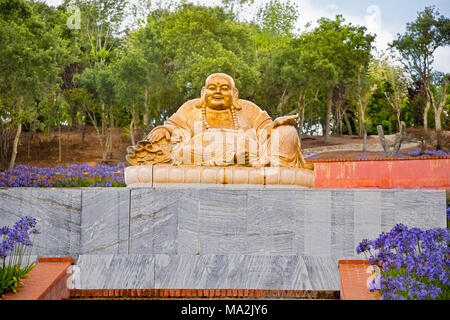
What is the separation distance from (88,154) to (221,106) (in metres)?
23.9

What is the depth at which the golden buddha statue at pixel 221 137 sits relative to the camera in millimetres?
8156

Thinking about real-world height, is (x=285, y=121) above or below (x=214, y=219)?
above

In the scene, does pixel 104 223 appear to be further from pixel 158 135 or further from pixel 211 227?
pixel 158 135

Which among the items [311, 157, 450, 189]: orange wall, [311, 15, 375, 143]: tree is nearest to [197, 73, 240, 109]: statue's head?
[311, 157, 450, 189]: orange wall

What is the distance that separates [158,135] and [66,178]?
9263mm

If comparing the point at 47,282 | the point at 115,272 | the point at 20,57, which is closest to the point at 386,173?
the point at 115,272

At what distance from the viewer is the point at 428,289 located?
4.20 m

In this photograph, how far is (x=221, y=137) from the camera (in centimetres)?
842

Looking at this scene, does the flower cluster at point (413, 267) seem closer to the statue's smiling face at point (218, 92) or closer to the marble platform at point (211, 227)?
the marble platform at point (211, 227)

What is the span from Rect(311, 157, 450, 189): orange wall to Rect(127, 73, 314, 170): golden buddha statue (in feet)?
24.8

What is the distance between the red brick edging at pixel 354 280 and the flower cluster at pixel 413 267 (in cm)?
22

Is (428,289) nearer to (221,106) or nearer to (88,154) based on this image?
(221,106)

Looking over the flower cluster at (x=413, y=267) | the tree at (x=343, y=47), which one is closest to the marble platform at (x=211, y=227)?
the flower cluster at (x=413, y=267)
